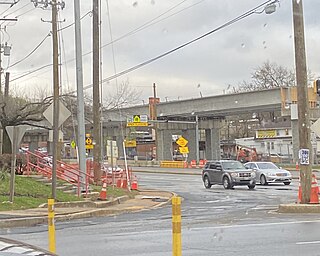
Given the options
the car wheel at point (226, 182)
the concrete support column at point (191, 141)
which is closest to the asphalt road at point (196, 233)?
the car wheel at point (226, 182)

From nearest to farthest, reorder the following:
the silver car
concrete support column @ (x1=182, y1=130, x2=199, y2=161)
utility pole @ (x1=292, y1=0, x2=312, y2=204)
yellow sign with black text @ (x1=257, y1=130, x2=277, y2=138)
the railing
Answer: utility pole @ (x1=292, y1=0, x2=312, y2=204) < the railing < the silver car < concrete support column @ (x1=182, y1=130, x2=199, y2=161) < yellow sign with black text @ (x1=257, y1=130, x2=277, y2=138)

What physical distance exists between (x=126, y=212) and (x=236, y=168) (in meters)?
14.5

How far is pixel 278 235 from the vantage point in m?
13.4

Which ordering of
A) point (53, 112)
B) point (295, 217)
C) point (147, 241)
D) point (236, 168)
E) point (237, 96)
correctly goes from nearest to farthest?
point (147, 241) → point (295, 217) → point (53, 112) → point (236, 168) → point (237, 96)

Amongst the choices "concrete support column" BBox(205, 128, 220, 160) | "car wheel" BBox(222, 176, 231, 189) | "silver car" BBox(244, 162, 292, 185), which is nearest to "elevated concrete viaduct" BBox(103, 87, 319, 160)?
"concrete support column" BBox(205, 128, 220, 160)

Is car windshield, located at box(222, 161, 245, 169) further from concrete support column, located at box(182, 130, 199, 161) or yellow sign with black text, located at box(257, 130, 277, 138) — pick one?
yellow sign with black text, located at box(257, 130, 277, 138)

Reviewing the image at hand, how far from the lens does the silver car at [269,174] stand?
3741cm

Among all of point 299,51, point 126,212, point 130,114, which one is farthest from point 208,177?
point 130,114

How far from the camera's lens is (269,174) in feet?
123

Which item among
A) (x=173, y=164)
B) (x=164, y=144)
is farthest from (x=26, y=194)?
(x=164, y=144)

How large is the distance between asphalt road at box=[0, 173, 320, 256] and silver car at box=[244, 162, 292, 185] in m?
15.5

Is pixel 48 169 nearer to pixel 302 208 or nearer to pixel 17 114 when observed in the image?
pixel 17 114

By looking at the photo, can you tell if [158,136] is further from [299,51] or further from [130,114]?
[299,51]

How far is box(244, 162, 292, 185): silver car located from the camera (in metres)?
37.4
